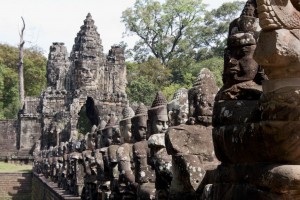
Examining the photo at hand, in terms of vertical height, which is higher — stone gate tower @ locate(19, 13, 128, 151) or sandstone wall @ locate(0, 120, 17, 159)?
stone gate tower @ locate(19, 13, 128, 151)

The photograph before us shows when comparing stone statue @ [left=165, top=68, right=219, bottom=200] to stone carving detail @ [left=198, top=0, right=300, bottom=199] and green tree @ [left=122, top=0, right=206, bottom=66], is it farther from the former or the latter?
green tree @ [left=122, top=0, right=206, bottom=66]

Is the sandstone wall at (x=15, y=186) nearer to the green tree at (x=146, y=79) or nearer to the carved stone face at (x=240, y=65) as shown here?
the green tree at (x=146, y=79)

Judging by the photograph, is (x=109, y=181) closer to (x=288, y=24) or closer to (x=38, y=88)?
(x=288, y=24)

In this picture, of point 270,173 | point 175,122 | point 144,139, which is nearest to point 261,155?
point 270,173

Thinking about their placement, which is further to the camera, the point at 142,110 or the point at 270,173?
the point at 142,110

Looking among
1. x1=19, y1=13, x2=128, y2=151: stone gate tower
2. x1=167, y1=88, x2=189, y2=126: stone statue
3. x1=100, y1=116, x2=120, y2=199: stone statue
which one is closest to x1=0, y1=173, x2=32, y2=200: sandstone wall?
x1=19, y1=13, x2=128, y2=151: stone gate tower

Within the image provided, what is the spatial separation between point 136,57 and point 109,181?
1822 inches

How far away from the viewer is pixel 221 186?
138 inches

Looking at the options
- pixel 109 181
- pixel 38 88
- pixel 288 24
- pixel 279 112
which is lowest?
pixel 109 181

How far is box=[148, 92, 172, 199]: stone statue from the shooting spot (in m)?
5.39

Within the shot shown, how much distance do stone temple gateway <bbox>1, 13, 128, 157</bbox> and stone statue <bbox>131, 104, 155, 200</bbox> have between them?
28227 mm

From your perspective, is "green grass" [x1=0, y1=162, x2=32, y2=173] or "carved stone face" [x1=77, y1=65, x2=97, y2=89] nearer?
"green grass" [x1=0, y1=162, x2=32, y2=173]

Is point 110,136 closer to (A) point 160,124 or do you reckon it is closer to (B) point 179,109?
(A) point 160,124

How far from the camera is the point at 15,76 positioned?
176 feet
